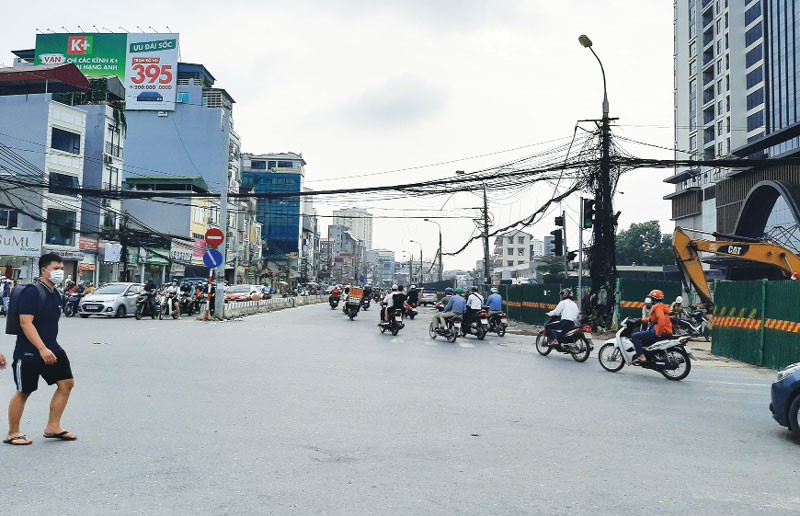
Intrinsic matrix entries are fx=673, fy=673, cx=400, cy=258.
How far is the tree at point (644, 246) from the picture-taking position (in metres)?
93.6

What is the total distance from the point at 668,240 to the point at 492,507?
9848 centimetres

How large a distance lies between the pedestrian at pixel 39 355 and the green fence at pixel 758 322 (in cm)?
1260

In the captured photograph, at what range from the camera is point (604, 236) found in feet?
73.9

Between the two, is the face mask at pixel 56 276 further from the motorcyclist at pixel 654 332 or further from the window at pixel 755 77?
the window at pixel 755 77

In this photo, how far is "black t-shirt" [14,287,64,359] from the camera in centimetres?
567

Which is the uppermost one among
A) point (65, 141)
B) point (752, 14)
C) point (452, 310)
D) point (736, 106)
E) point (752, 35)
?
point (752, 14)

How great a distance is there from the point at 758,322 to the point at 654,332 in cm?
407

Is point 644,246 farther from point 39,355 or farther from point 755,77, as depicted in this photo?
point 39,355

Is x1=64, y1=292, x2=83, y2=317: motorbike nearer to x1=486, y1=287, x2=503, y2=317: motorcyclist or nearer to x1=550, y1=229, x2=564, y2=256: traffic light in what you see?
x1=486, y1=287, x2=503, y2=317: motorcyclist

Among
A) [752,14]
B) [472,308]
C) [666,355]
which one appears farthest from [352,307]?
[752,14]

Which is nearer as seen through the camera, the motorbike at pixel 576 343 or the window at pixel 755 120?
the motorbike at pixel 576 343

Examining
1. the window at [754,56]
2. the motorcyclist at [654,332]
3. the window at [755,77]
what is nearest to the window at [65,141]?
the motorcyclist at [654,332]

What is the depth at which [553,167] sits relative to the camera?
22.0 m

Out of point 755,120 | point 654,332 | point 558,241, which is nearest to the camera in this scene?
point 654,332
